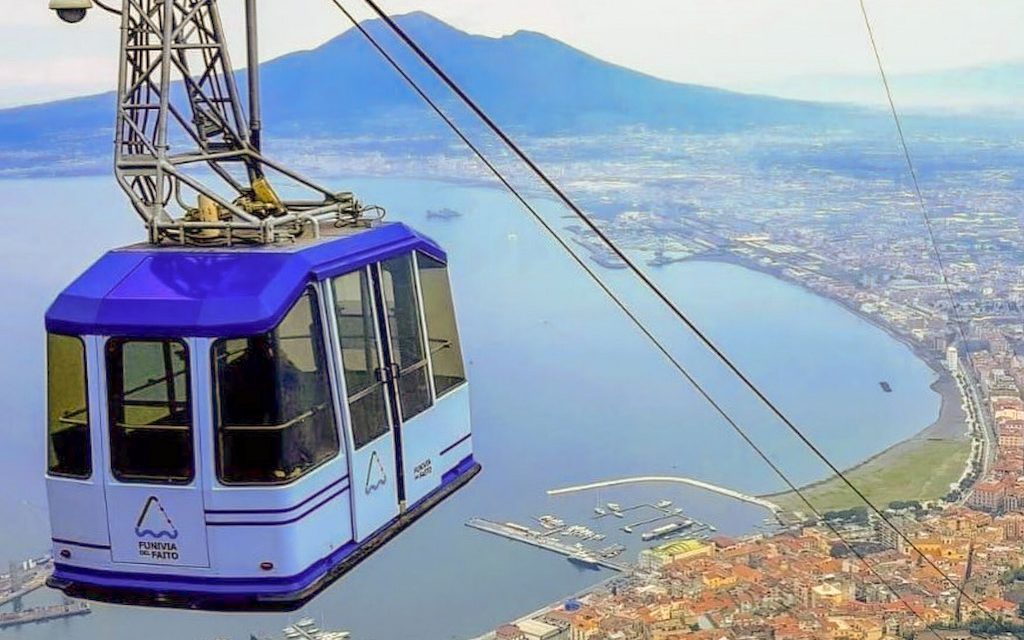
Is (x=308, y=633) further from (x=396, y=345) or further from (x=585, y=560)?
(x=396, y=345)

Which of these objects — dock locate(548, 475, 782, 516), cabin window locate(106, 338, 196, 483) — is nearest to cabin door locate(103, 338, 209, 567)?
cabin window locate(106, 338, 196, 483)

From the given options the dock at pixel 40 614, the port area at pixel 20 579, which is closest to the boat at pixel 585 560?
the dock at pixel 40 614

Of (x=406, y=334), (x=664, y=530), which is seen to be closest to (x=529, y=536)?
(x=664, y=530)

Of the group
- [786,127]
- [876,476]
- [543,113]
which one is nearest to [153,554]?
[876,476]

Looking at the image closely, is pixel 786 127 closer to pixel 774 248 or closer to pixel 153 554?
pixel 774 248

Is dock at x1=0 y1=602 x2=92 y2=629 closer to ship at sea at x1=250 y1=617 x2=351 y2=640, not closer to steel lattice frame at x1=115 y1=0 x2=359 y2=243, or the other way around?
ship at sea at x1=250 y1=617 x2=351 y2=640

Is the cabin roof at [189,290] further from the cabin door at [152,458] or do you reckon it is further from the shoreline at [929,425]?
the shoreline at [929,425]
